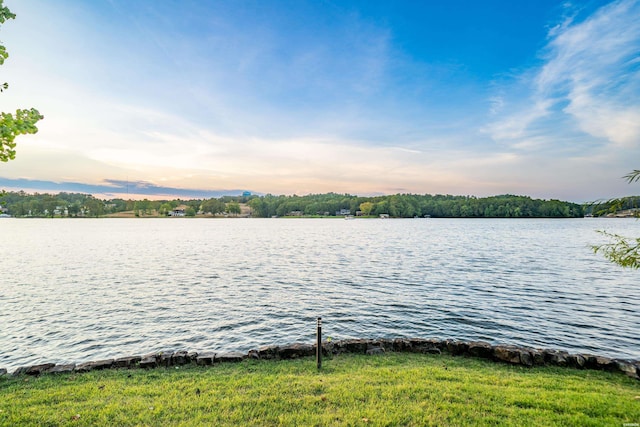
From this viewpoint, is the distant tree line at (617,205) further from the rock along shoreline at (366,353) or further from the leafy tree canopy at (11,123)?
the leafy tree canopy at (11,123)

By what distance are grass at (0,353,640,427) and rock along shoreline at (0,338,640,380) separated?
361 millimetres

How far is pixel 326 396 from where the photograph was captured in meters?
6.11

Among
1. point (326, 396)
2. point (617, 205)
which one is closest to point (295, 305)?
point (326, 396)

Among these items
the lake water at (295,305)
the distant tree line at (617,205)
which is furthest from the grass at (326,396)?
the lake water at (295,305)

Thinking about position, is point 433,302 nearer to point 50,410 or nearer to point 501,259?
point 50,410

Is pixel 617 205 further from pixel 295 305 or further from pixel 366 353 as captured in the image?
pixel 295 305

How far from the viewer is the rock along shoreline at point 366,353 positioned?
8086 mm

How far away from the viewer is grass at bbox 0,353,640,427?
17.4ft

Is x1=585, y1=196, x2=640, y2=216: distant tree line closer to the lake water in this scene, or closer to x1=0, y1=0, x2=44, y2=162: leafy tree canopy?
the lake water

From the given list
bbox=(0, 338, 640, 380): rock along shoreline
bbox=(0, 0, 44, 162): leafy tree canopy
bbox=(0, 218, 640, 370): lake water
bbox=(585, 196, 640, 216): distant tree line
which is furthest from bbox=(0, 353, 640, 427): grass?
bbox=(0, 0, 44, 162): leafy tree canopy

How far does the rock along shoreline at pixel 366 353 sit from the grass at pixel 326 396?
14.2 inches

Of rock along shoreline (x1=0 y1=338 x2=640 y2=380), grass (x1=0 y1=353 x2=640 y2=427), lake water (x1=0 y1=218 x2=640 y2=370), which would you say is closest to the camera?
grass (x1=0 y1=353 x2=640 y2=427)

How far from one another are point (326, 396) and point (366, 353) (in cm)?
353

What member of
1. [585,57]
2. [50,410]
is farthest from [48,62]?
[585,57]
